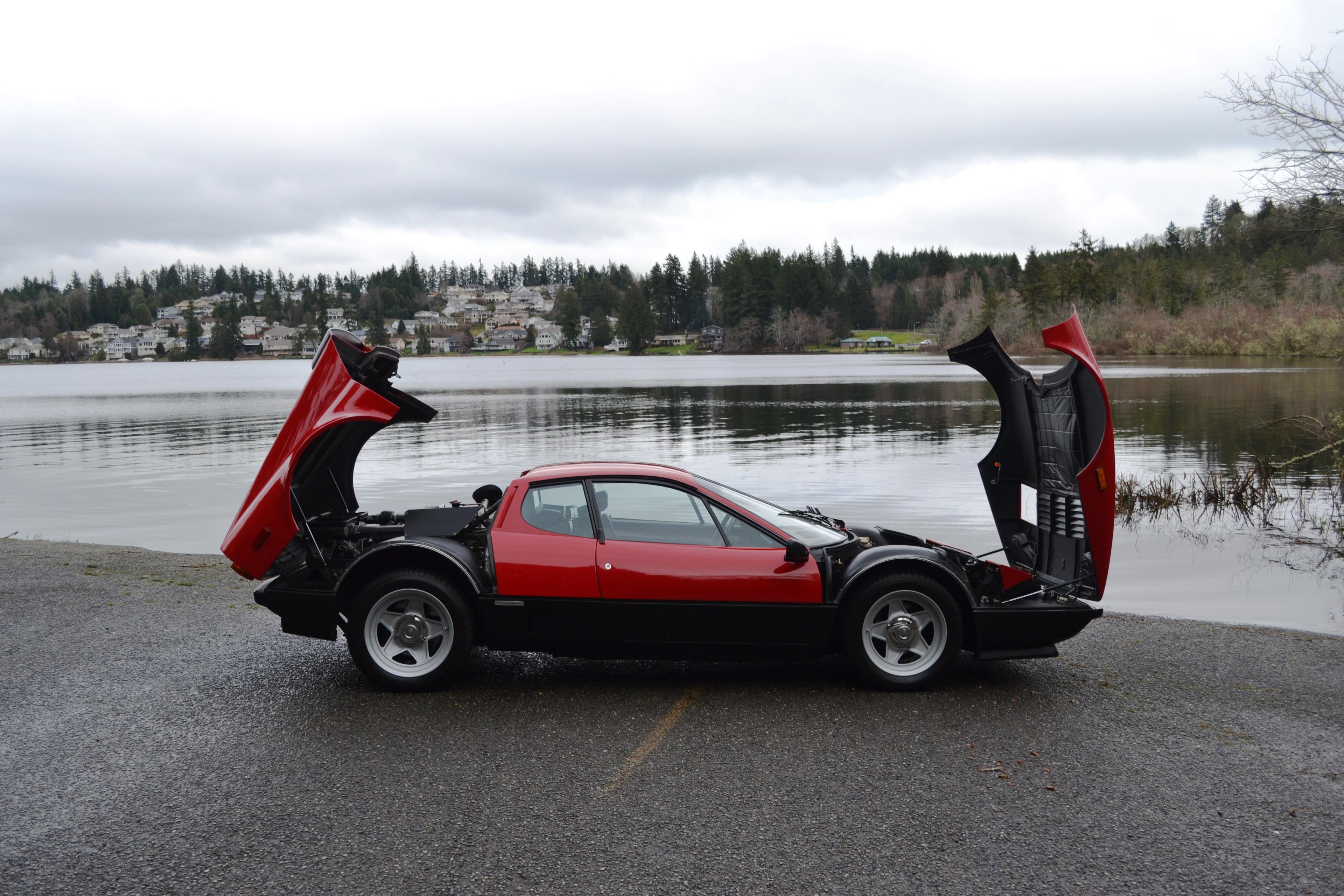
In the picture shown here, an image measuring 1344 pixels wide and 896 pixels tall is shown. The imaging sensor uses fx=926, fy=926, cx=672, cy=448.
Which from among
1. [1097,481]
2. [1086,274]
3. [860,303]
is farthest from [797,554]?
[860,303]

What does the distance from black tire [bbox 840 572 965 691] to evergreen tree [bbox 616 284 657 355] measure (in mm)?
167985

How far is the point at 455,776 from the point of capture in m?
4.70

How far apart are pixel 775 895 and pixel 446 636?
310 centimetres

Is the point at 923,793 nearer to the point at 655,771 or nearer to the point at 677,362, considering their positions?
the point at 655,771

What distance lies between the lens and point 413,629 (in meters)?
6.04

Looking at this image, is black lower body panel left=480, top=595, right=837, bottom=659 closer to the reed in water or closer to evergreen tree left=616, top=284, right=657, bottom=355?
the reed in water

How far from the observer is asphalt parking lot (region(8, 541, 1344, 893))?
12.4ft

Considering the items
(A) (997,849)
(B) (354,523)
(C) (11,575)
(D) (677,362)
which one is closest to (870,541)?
(A) (997,849)

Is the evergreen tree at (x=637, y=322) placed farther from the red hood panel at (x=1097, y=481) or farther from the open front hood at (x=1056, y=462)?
the red hood panel at (x=1097, y=481)

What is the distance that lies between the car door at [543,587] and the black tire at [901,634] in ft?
5.34

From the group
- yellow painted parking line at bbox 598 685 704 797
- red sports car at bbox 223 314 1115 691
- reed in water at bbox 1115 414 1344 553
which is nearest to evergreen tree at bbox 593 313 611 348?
reed in water at bbox 1115 414 1344 553

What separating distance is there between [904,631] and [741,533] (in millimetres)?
1203

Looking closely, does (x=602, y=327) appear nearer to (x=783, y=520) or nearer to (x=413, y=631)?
(x=783, y=520)

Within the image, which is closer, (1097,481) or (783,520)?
(1097,481)
